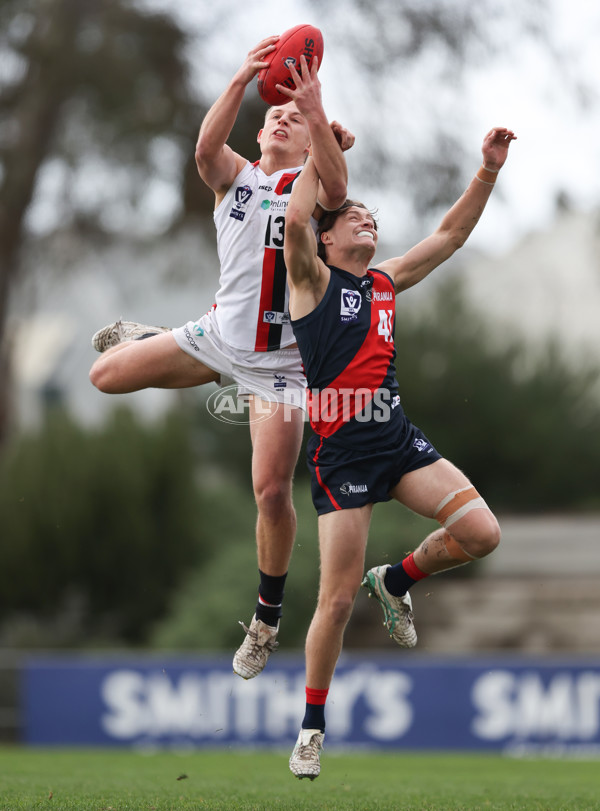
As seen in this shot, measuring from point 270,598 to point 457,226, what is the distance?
2321 mm

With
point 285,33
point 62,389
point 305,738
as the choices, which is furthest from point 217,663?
point 62,389

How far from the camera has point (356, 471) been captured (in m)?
5.79

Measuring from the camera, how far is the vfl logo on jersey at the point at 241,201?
6125mm

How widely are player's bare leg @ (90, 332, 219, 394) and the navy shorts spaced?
2.81 feet

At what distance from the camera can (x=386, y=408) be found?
5.86m

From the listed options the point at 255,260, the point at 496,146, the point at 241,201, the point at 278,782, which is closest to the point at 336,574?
the point at 255,260

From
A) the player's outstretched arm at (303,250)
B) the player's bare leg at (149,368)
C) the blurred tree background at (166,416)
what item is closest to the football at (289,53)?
the player's outstretched arm at (303,250)

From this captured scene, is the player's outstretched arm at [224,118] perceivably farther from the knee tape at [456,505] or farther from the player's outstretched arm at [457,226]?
the knee tape at [456,505]

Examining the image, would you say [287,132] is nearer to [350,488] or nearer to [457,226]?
[457,226]

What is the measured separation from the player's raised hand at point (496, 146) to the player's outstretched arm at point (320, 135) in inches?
38.0

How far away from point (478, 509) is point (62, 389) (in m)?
31.7

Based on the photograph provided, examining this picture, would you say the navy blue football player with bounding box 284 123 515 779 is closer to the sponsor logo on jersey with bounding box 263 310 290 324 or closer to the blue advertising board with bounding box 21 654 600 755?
the sponsor logo on jersey with bounding box 263 310 290 324

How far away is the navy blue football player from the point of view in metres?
5.72

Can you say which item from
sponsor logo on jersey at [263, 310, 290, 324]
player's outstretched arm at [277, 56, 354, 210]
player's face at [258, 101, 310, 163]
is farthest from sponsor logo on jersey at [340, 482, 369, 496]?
player's face at [258, 101, 310, 163]
